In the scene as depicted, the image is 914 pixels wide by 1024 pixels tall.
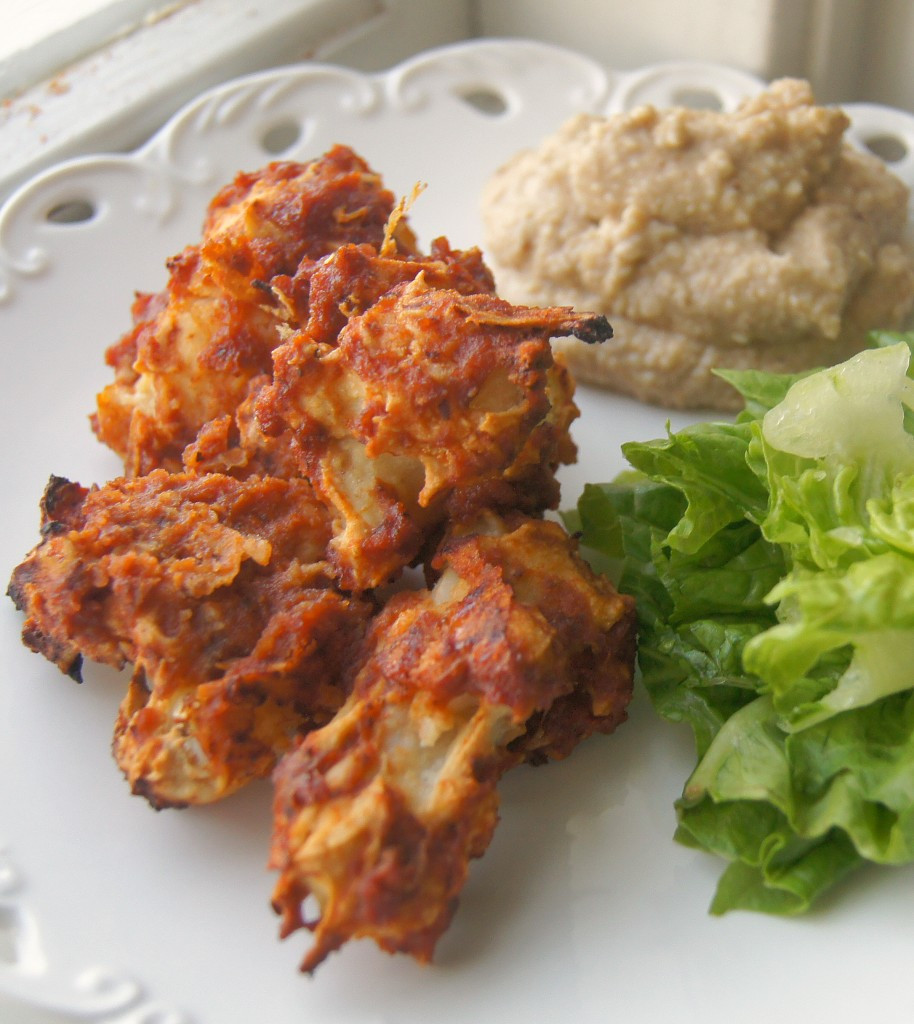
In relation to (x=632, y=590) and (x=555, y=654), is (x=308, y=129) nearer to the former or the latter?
(x=632, y=590)

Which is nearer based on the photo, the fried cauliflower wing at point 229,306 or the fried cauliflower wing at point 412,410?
the fried cauliflower wing at point 412,410

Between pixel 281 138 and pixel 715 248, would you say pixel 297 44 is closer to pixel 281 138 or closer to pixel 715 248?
pixel 281 138

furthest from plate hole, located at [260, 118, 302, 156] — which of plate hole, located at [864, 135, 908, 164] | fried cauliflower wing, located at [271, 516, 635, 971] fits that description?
fried cauliflower wing, located at [271, 516, 635, 971]

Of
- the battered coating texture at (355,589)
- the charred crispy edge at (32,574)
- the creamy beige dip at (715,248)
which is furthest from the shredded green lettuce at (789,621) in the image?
the charred crispy edge at (32,574)

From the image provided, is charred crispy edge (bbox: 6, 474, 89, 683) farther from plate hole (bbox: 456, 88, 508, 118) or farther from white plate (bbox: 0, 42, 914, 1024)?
plate hole (bbox: 456, 88, 508, 118)

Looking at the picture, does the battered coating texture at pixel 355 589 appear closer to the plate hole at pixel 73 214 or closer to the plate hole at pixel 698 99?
the plate hole at pixel 73 214

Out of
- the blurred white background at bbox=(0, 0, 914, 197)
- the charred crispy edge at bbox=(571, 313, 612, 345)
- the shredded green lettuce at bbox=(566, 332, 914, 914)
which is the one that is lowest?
the shredded green lettuce at bbox=(566, 332, 914, 914)
